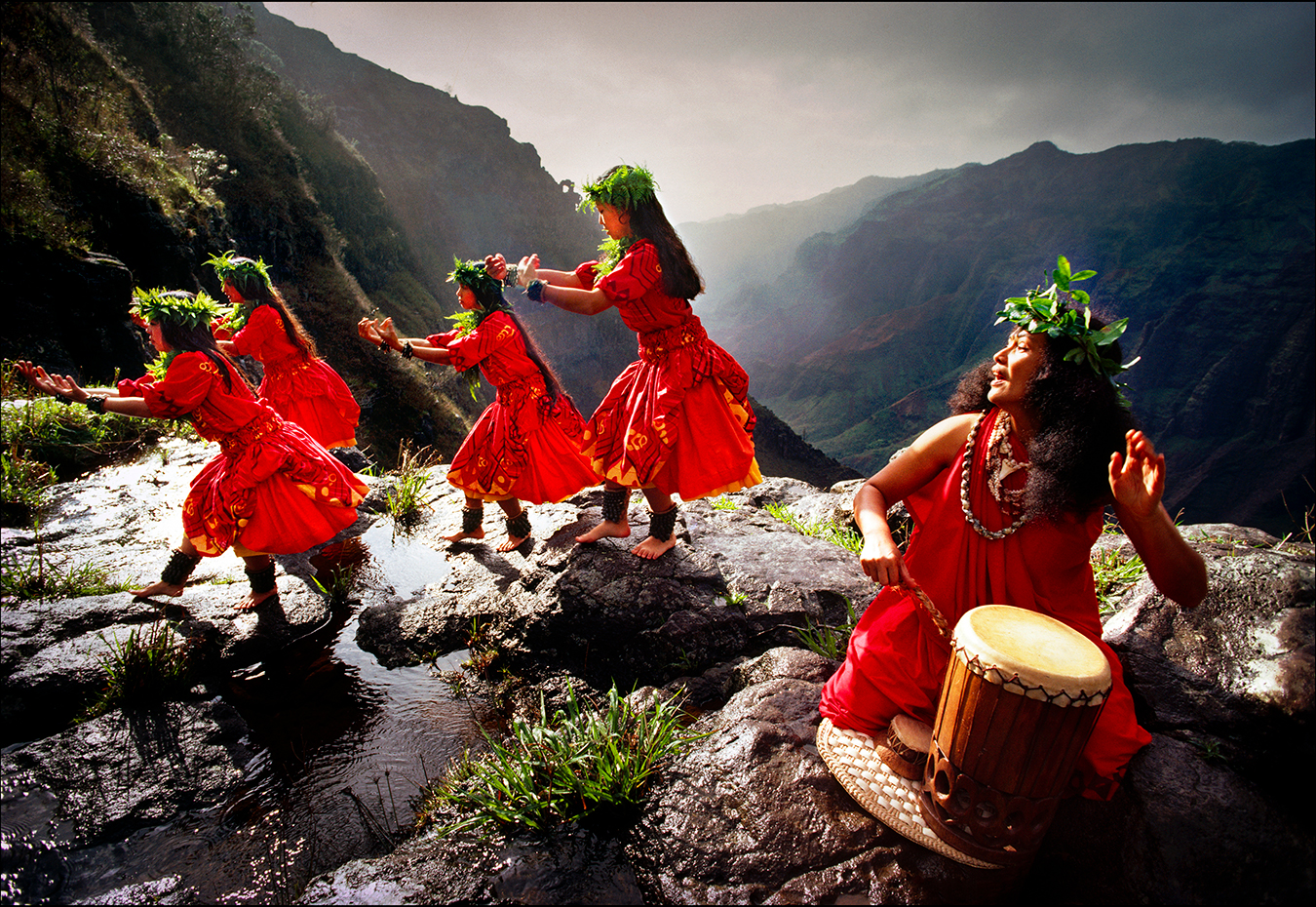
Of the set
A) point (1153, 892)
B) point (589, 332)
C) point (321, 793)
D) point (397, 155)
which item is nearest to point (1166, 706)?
point (1153, 892)

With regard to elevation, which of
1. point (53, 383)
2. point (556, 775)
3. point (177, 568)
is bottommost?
point (556, 775)

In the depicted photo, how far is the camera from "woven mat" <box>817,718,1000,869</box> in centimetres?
201

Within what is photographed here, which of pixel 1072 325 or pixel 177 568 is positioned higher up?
pixel 1072 325

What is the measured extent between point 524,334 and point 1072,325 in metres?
3.43

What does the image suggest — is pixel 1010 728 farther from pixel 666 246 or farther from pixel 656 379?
pixel 666 246

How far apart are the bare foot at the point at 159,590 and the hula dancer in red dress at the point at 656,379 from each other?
2.53 m

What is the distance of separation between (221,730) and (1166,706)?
4.26 meters

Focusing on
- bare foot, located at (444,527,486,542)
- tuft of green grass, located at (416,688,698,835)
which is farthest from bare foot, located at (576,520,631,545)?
tuft of green grass, located at (416,688,698,835)

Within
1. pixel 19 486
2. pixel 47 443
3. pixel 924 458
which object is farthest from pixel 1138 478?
pixel 47 443

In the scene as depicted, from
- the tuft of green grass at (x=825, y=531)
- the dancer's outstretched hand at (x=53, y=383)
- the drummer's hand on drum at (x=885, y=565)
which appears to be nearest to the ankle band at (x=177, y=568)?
the dancer's outstretched hand at (x=53, y=383)

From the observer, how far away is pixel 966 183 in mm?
105875

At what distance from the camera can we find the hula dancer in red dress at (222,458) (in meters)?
3.44

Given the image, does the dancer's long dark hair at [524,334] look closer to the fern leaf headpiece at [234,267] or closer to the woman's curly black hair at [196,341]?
the woman's curly black hair at [196,341]

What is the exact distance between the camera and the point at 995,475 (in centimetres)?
227
